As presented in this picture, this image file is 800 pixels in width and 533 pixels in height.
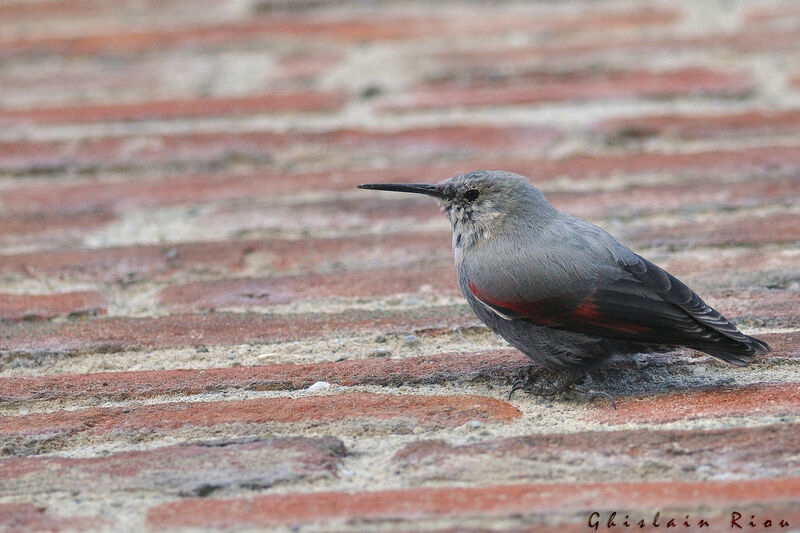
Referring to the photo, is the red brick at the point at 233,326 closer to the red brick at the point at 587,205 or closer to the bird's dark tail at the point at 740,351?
the bird's dark tail at the point at 740,351

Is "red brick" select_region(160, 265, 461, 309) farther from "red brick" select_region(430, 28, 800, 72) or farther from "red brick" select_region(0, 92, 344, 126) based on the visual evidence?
"red brick" select_region(430, 28, 800, 72)

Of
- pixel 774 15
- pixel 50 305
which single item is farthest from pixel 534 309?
pixel 774 15

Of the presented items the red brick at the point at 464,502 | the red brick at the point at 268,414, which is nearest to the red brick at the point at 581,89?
the red brick at the point at 268,414

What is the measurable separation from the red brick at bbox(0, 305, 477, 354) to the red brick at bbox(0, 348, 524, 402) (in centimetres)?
11

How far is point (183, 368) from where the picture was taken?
83.0 inches

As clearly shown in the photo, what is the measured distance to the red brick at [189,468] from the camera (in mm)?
1665

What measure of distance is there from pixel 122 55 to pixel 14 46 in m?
0.40

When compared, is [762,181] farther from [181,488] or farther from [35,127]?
[35,127]

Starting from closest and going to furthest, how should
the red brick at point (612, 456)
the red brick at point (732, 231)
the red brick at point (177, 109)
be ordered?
the red brick at point (612, 456) → the red brick at point (732, 231) → the red brick at point (177, 109)

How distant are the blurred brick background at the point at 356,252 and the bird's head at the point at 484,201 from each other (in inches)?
3.8

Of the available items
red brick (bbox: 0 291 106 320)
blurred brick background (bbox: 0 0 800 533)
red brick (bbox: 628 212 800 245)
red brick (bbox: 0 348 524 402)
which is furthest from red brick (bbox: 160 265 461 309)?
red brick (bbox: 628 212 800 245)

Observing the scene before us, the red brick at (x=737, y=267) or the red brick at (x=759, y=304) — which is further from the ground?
the red brick at (x=737, y=267)

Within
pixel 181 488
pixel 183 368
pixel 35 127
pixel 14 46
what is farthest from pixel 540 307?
pixel 14 46

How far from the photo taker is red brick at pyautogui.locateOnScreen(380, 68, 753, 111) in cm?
297
